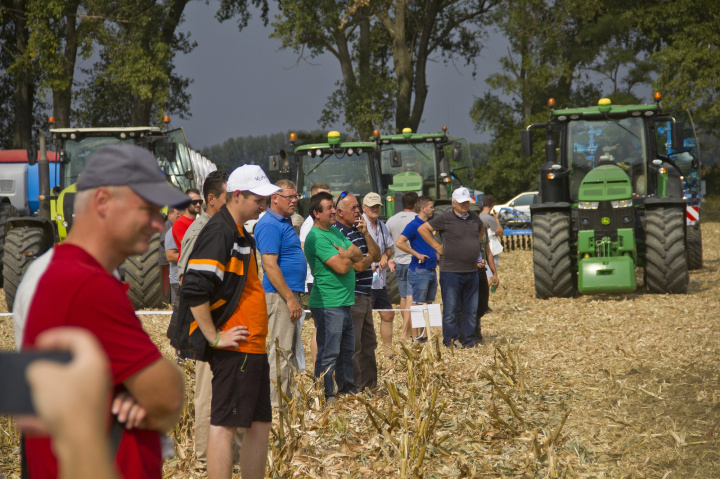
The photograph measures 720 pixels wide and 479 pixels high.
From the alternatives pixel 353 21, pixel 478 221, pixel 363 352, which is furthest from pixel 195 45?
pixel 363 352

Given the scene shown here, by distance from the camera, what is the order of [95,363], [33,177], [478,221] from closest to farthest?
1. [95,363]
2. [478,221]
3. [33,177]

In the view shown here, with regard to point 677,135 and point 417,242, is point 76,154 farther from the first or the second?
point 677,135

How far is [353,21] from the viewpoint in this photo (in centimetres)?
2705

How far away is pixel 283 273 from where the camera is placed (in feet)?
18.8

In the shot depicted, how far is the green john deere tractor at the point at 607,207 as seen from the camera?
40.2 ft

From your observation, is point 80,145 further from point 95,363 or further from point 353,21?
point 353,21

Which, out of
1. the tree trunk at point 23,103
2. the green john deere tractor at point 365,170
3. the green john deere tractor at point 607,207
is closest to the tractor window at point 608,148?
the green john deere tractor at point 607,207

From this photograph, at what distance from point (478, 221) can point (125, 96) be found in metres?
24.1

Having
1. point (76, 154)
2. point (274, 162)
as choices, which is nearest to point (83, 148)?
point (76, 154)

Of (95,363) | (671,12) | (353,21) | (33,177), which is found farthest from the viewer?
(671,12)

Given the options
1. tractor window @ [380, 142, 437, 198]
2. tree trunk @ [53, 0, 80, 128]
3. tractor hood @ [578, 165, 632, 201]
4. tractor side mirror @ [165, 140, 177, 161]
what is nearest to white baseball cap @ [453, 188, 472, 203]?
tractor hood @ [578, 165, 632, 201]

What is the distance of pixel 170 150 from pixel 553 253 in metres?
→ 5.89

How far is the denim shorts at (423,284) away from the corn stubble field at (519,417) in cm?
84

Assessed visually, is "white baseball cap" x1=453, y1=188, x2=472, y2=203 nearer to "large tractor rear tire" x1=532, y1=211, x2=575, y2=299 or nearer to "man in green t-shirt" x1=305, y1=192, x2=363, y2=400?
"man in green t-shirt" x1=305, y1=192, x2=363, y2=400
